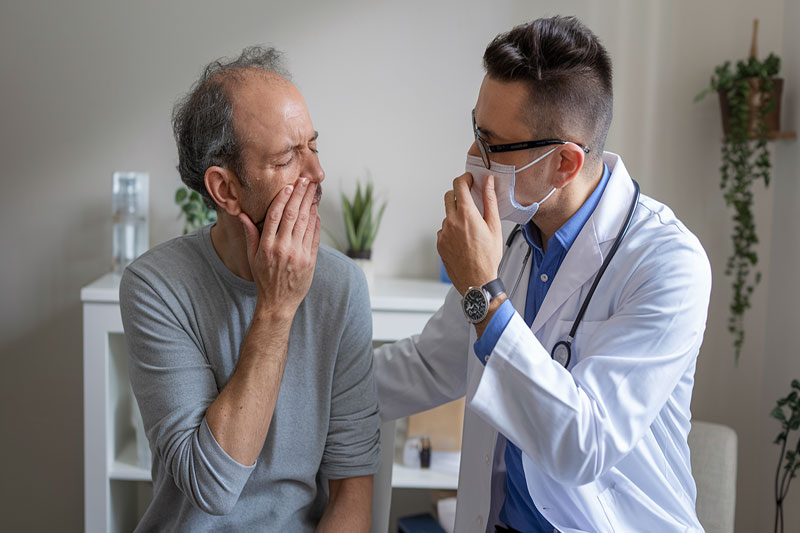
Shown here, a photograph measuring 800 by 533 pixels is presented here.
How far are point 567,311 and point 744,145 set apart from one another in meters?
1.52

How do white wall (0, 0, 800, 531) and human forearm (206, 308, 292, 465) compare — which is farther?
white wall (0, 0, 800, 531)

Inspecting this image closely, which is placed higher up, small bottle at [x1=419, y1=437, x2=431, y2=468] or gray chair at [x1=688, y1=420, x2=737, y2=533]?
gray chair at [x1=688, y1=420, x2=737, y2=533]

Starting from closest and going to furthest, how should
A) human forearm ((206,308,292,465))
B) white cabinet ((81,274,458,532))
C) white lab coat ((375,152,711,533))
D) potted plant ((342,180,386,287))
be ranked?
white lab coat ((375,152,711,533))
human forearm ((206,308,292,465))
white cabinet ((81,274,458,532))
potted plant ((342,180,386,287))

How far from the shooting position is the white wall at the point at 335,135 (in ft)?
8.67

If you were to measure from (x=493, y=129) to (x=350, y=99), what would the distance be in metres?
1.36

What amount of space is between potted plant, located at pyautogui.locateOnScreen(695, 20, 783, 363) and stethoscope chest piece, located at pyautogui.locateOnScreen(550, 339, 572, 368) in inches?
58.0

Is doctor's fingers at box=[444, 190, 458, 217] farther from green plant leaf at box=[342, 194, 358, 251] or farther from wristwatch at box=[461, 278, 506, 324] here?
green plant leaf at box=[342, 194, 358, 251]

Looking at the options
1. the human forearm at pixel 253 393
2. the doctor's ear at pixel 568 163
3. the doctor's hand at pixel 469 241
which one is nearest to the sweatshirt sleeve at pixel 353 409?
the human forearm at pixel 253 393

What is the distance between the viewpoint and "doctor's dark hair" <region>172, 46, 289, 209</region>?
1.44m

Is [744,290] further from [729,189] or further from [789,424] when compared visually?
[789,424]

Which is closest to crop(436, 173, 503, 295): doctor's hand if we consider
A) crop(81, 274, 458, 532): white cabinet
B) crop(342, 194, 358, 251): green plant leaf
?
crop(81, 274, 458, 532): white cabinet

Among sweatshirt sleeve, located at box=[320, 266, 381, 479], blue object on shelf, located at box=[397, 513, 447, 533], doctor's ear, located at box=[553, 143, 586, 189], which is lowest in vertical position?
blue object on shelf, located at box=[397, 513, 447, 533]

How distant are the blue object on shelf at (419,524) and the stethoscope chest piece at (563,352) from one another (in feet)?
4.45

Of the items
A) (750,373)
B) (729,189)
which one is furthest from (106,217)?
(750,373)
